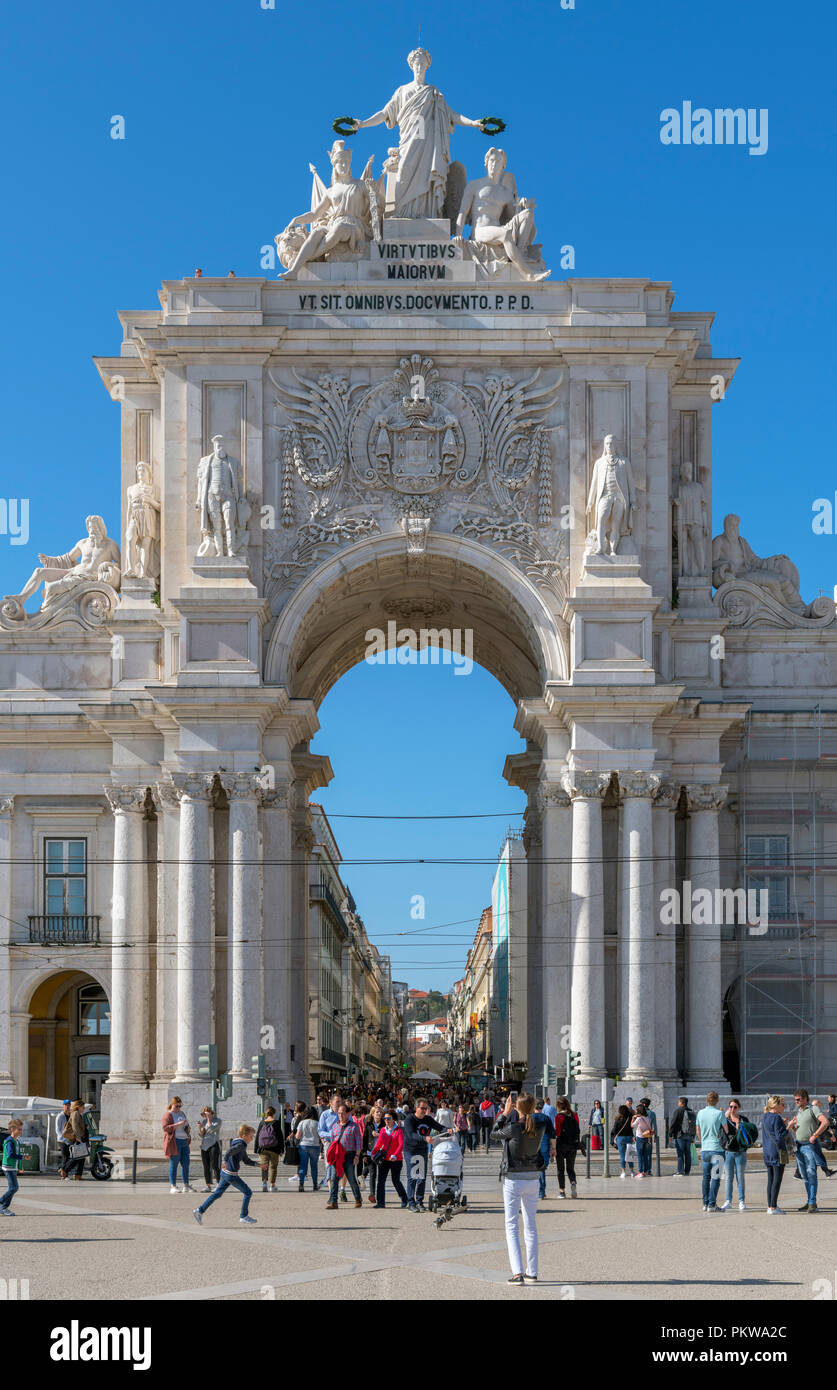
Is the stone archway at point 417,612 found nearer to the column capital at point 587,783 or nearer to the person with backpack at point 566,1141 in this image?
the column capital at point 587,783

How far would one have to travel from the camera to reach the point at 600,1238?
27.0 metres

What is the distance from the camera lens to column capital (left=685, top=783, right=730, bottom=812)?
51156 millimetres

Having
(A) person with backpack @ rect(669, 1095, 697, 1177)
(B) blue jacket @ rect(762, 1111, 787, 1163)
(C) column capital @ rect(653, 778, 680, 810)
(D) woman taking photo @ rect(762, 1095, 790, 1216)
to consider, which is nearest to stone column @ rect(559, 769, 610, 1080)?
(C) column capital @ rect(653, 778, 680, 810)

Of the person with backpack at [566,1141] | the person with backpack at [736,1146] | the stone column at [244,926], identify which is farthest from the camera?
the stone column at [244,926]

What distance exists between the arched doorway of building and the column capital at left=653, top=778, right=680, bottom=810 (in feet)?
58.3

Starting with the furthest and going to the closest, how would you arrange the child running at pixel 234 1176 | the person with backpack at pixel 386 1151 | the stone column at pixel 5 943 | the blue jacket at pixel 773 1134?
1. the stone column at pixel 5 943
2. the person with backpack at pixel 386 1151
3. the blue jacket at pixel 773 1134
4. the child running at pixel 234 1176

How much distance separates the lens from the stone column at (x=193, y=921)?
48.5 metres

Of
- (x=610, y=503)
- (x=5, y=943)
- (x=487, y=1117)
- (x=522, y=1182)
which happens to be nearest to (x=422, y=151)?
(x=610, y=503)

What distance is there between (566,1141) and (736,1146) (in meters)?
4.05

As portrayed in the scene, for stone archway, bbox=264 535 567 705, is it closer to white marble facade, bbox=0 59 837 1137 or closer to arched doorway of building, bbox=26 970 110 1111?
white marble facade, bbox=0 59 837 1137

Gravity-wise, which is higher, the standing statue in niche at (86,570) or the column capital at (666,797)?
the standing statue in niche at (86,570)

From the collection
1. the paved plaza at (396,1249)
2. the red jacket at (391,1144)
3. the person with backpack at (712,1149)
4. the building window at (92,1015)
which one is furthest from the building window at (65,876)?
the person with backpack at (712,1149)

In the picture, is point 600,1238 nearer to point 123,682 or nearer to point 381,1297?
point 381,1297

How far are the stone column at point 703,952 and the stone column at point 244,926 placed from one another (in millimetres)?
11265
